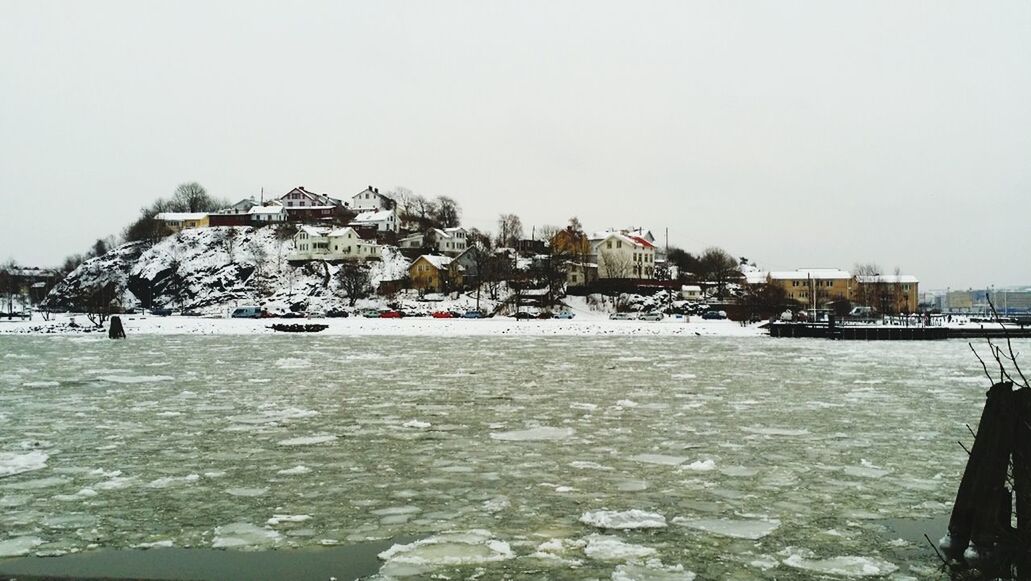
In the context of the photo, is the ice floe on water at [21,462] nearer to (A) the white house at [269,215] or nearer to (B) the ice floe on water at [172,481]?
(B) the ice floe on water at [172,481]

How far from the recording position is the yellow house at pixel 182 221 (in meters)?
131

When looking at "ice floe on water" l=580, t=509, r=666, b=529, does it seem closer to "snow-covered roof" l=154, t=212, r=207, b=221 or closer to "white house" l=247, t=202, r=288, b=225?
"white house" l=247, t=202, r=288, b=225

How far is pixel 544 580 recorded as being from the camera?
17.6 feet

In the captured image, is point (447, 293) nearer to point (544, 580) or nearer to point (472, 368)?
point (472, 368)

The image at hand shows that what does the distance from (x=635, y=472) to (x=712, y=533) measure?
2.53 m

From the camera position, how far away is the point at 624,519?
7020 mm

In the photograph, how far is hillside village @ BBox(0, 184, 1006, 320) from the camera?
95812mm

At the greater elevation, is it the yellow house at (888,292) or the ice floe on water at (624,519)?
the yellow house at (888,292)

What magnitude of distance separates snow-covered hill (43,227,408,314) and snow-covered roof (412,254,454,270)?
14.8 feet

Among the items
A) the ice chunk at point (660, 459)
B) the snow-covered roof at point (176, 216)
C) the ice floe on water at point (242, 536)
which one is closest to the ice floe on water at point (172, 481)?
the ice floe on water at point (242, 536)

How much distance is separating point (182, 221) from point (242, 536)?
13859cm

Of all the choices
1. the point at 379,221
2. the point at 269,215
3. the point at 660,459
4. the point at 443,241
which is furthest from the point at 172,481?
the point at 269,215

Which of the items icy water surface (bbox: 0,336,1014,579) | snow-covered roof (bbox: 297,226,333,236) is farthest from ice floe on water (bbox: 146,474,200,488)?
snow-covered roof (bbox: 297,226,333,236)

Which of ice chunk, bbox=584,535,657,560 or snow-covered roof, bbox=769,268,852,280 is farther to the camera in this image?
snow-covered roof, bbox=769,268,852,280
